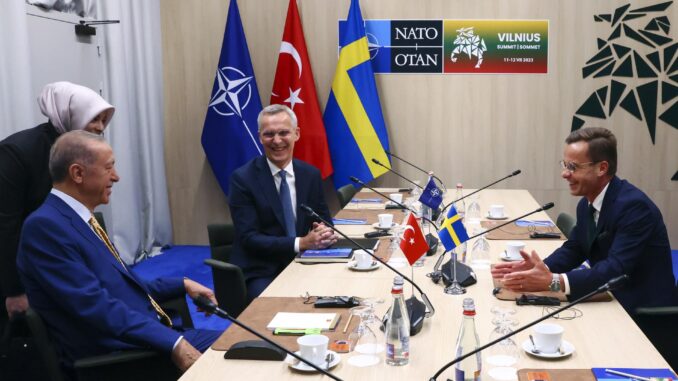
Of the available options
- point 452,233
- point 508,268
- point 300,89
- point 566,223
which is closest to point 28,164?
point 452,233

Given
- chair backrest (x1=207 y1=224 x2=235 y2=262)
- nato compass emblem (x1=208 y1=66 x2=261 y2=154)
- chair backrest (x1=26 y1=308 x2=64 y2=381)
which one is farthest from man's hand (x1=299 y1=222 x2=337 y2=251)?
nato compass emblem (x1=208 y1=66 x2=261 y2=154)

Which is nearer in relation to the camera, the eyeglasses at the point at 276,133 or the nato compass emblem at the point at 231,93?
the eyeglasses at the point at 276,133

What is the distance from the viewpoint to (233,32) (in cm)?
612

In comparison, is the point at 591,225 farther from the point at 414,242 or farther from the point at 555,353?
the point at 555,353

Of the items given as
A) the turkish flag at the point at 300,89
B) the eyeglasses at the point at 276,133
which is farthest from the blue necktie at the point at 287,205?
the turkish flag at the point at 300,89

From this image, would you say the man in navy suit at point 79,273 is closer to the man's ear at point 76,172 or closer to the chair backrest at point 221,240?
the man's ear at point 76,172

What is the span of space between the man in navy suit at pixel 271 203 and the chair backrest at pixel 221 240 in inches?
6.7

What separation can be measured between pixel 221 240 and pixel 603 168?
1957 mm

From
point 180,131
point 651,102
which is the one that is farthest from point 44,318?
point 651,102

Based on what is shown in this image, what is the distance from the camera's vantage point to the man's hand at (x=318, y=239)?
3.16m

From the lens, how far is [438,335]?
6.72 feet

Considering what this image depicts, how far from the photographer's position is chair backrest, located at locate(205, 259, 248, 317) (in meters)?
3.02

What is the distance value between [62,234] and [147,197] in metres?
4.05

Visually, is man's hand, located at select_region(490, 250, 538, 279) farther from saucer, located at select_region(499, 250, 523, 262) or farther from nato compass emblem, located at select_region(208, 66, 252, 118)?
nato compass emblem, located at select_region(208, 66, 252, 118)
